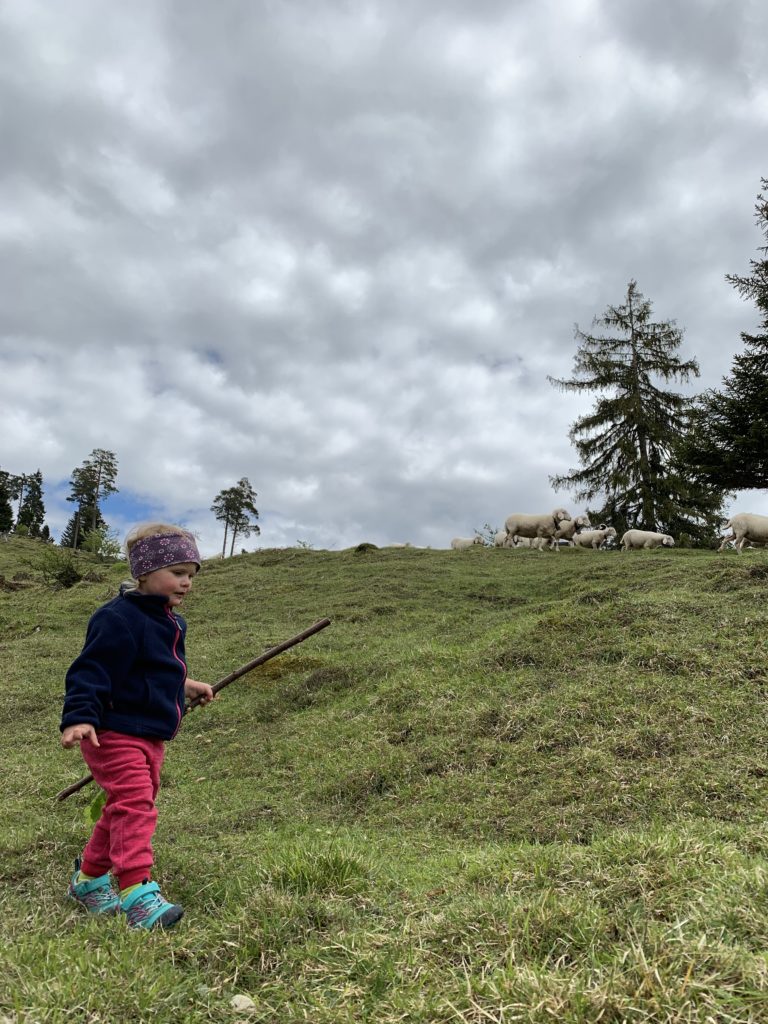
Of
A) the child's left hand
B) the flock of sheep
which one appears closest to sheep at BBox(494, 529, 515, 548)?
the flock of sheep

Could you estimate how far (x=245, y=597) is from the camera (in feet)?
61.0

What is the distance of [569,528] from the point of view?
26.3 m

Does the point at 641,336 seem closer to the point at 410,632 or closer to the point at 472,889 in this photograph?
the point at 410,632

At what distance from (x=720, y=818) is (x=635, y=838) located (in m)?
1.52

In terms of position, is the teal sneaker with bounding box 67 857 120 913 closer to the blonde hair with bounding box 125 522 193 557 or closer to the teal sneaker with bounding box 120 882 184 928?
the teal sneaker with bounding box 120 882 184 928

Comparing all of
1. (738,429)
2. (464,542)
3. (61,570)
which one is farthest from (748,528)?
(61,570)

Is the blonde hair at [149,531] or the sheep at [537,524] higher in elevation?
the sheep at [537,524]

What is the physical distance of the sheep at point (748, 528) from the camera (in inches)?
747

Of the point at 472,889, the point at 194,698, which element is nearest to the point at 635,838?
the point at 472,889

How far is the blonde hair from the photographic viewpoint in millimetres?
3891

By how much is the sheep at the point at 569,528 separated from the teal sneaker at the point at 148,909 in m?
24.2

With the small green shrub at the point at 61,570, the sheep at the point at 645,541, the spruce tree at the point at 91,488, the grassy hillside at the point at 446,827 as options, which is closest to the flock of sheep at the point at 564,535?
the sheep at the point at 645,541

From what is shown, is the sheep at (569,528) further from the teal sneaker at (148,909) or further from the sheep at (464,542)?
the teal sneaker at (148,909)

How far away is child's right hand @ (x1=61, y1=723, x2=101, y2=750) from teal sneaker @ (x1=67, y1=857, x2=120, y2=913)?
0.87 meters
